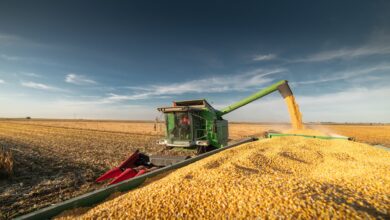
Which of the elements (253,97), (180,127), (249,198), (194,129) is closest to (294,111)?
(253,97)

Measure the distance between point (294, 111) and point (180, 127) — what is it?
5829mm

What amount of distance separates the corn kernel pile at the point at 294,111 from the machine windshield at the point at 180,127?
5.36 m

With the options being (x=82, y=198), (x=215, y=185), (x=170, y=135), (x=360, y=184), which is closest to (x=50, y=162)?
(x=170, y=135)

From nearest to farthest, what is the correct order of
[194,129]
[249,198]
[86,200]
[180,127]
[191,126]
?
[249,198] < [86,200] < [191,126] < [194,129] < [180,127]

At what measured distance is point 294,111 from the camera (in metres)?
9.39

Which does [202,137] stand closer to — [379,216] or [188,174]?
[188,174]

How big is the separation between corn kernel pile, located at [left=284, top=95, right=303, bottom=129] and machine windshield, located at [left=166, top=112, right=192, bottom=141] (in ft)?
17.6

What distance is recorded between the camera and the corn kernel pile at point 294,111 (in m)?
9.37

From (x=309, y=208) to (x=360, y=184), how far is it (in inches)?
56.0

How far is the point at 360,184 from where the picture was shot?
2.79m

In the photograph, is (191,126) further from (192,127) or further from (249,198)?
(249,198)

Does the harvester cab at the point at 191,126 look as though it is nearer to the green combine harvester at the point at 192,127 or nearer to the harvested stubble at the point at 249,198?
the green combine harvester at the point at 192,127

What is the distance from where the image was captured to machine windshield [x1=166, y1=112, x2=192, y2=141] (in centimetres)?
753

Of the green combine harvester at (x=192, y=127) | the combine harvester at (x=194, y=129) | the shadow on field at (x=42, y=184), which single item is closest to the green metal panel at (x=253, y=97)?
the combine harvester at (x=194, y=129)
